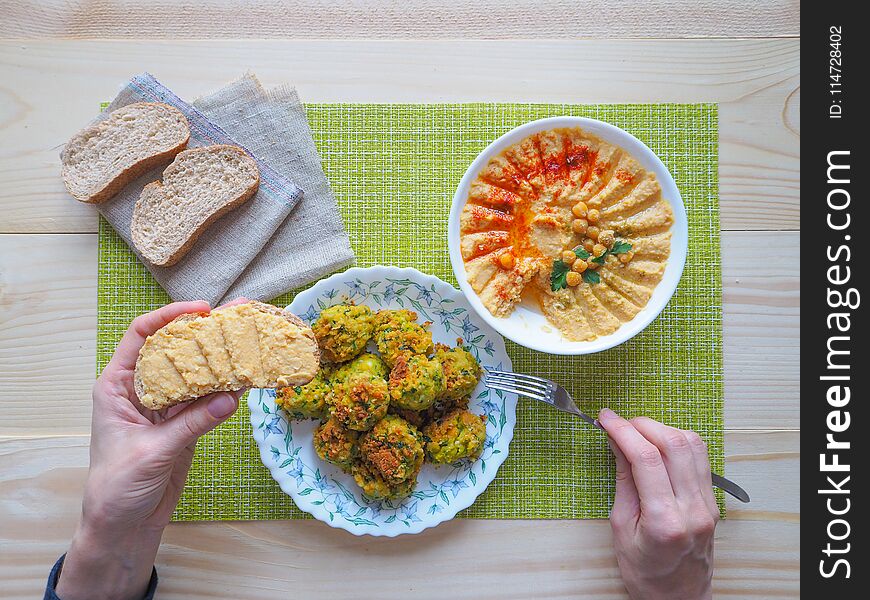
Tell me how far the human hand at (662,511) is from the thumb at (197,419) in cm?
130

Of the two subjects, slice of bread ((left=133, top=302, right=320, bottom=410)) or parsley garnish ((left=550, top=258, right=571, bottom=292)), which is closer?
slice of bread ((left=133, top=302, right=320, bottom=410))

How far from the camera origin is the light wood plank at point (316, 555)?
8.66 feet

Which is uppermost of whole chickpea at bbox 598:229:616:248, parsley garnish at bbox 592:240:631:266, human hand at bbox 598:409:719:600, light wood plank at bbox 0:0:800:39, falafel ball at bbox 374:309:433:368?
light wood plank at bbox 0:0:800:39

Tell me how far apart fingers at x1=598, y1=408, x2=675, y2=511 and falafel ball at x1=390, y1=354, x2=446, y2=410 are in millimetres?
667

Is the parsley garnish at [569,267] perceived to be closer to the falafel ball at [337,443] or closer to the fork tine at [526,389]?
the fork tine at [526,389]

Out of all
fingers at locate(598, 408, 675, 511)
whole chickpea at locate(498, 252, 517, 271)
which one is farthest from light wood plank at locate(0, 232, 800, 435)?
whole chickpea at locate(498, 252, 517, 271)

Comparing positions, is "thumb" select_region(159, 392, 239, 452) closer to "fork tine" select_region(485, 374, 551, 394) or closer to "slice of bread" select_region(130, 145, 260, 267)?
"slice of bread" select_region(130, 145, 260, 267)

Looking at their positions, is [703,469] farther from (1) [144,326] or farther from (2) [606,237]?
(1) [144,326]

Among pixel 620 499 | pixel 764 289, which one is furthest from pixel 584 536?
pixel 764 289

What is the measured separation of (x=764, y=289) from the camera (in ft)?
8.93

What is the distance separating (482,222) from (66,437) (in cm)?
170

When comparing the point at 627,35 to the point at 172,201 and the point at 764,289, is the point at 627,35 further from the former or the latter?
the point at 172,201

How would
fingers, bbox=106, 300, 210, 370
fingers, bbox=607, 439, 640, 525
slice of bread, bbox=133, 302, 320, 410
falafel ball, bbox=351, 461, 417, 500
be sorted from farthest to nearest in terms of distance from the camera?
fingers, bbox=607, 439, 640, 525 < falafel ball, bbox=351, 461, 417, 500 < fingers, bbox=106, 300, 210, 370 < slice of bread, bbox=133, 302, 320, 410

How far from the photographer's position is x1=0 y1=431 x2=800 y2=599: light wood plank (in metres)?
2.64
